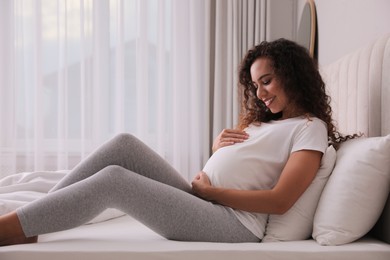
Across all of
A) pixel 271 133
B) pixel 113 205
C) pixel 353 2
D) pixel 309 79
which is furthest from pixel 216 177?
pixel 353 2

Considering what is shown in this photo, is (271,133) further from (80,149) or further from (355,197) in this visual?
(80,149)

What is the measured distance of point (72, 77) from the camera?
12.5 ft

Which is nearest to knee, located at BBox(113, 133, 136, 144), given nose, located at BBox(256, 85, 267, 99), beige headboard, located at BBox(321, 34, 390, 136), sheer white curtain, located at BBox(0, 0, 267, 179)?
nose, located at BBox(256, 85, 267, 99)

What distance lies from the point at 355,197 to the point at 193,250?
1.66 ft

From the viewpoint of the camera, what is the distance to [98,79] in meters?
3.74

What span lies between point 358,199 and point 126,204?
69 centimetres

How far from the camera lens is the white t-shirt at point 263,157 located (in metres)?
1.67

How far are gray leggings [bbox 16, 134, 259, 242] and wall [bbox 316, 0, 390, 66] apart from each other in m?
0.92

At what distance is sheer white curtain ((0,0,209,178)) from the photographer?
374 centimetres

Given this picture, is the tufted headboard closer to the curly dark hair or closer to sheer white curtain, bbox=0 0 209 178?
the curly dark hair

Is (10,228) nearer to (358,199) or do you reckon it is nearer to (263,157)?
(263,157)

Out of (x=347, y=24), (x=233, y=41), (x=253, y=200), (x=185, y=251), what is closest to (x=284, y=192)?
(x=253, y=200)

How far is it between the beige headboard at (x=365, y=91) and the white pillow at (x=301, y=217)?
0.21 m

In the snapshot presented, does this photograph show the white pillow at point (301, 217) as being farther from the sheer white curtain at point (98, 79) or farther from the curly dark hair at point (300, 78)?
the sheer white curtain at point (98, 79)
